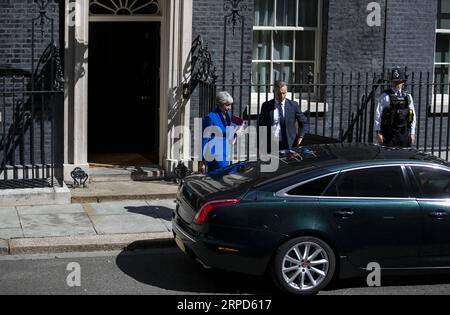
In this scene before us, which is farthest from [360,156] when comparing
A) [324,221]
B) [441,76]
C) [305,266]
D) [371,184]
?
[441,76]

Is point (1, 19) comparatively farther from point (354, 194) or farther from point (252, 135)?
point (354, 194)

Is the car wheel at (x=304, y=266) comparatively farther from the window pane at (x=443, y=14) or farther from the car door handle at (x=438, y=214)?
the window pane at (x=443, y=14)

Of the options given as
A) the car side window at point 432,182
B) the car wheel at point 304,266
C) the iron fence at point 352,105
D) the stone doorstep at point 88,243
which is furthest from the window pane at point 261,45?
the car wheel at point 304,266

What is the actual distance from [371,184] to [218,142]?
2355 mm

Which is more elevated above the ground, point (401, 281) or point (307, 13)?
point (307, 13)

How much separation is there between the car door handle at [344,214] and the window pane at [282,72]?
5.97m

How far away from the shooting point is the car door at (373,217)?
24.2ft

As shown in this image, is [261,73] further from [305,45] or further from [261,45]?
[305,45]

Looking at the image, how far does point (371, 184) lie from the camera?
7.56 meters

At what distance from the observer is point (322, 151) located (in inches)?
326

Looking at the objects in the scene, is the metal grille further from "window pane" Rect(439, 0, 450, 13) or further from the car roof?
"window pane" Rect(439, 0, 450, 13)

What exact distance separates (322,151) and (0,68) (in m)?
5.26

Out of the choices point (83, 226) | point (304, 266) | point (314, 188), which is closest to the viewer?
point (304, 266)
